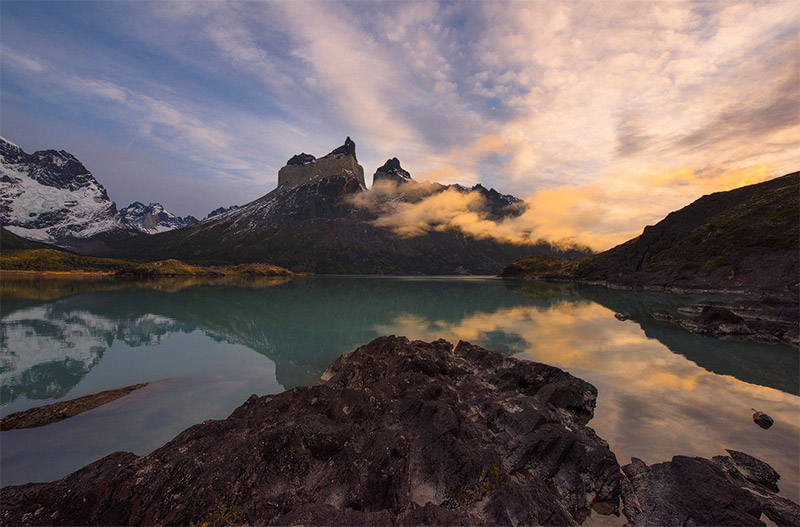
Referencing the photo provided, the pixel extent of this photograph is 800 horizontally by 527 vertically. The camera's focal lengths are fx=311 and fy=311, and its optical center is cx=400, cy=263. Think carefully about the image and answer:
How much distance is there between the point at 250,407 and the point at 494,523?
11.2 meters

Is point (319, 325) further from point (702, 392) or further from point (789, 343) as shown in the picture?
point (789, 343)

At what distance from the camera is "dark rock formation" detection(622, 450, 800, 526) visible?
9031 millimetres

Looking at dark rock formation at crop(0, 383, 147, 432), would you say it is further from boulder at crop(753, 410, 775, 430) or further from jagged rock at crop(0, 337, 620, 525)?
boulder at crop(753, 410, 775, 430)

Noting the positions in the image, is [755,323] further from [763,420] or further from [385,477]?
[385,477]

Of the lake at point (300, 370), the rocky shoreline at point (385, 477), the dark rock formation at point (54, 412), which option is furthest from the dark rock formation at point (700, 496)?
the dark rock formation at point (54, 412)

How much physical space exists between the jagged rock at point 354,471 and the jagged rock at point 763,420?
10893mm

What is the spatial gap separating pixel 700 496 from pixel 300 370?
945 inches

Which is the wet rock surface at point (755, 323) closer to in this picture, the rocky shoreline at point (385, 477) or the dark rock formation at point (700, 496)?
the dark rock formation at point (700, 496)

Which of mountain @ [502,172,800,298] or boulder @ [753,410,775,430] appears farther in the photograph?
mountain @ [502,172,800,298]

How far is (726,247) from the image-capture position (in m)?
97.1

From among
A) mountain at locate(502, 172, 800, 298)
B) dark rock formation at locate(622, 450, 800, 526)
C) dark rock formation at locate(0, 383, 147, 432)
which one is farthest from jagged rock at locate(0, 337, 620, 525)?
mountain at locate(502, 172, 800, 298)

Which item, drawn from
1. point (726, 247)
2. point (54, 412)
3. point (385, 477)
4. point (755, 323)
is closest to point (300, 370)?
point (54, 412)

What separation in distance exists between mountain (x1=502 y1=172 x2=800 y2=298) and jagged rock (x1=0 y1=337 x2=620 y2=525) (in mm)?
80726

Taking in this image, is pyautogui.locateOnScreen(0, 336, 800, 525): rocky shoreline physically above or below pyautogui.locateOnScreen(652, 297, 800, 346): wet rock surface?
below
